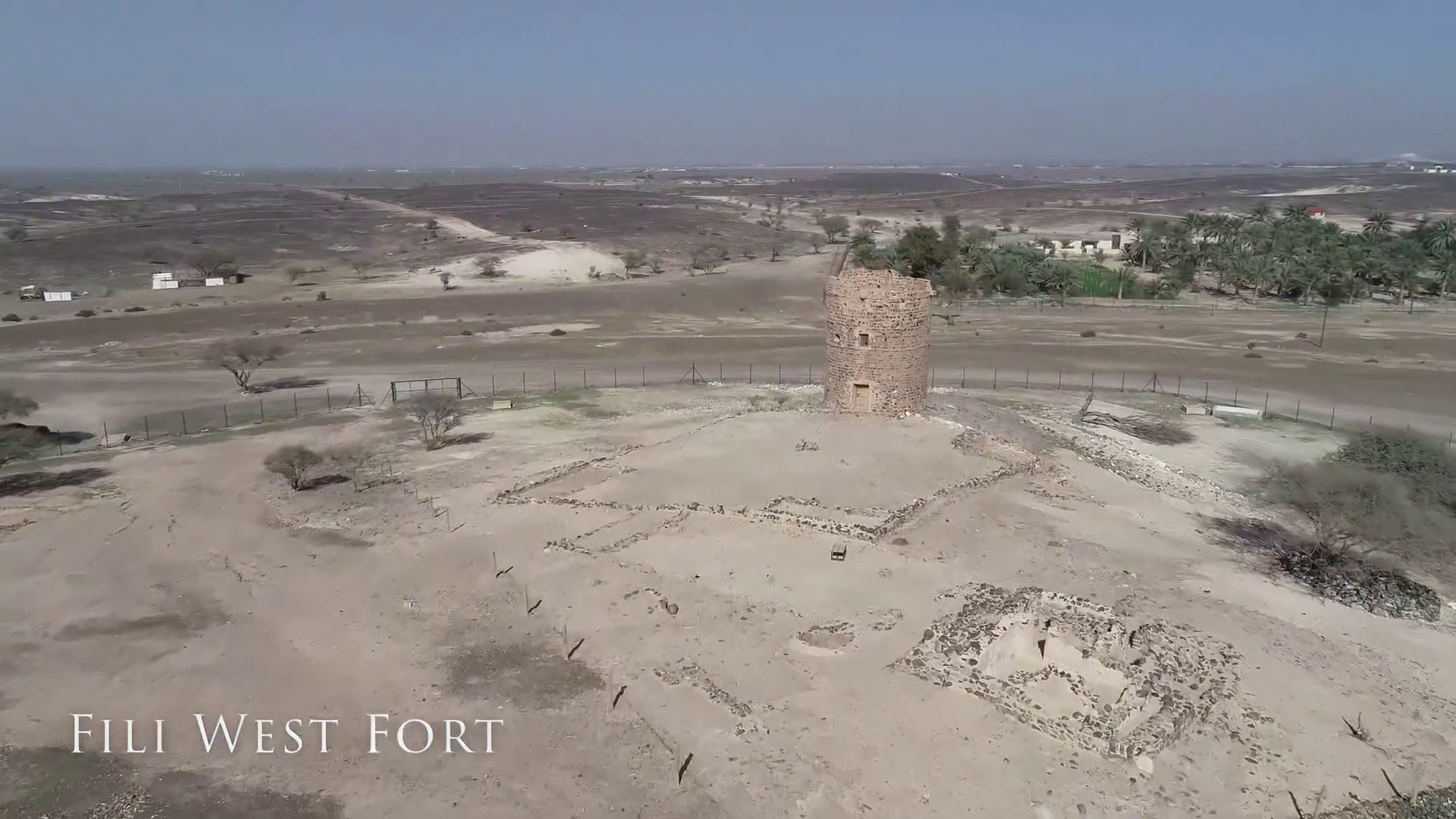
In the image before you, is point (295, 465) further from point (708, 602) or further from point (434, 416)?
point (708, 602)

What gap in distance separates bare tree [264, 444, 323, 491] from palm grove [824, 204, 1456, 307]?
1778 inches

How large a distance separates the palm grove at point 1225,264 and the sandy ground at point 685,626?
34.9 m

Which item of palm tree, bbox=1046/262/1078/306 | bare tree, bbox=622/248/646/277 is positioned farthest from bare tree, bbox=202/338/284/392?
palm tree, bbox=1046/262/1078/306

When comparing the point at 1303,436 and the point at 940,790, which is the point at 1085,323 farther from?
the point at 940,790

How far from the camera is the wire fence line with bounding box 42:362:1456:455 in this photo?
31.5m

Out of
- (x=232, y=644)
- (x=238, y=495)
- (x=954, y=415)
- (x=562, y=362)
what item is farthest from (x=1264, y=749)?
(x=562, y=362)

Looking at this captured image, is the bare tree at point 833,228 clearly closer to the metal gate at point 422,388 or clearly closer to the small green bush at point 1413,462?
the metal gate at point 422,388

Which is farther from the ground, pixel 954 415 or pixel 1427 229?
pixel 1427 229

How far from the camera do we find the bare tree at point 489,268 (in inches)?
2817

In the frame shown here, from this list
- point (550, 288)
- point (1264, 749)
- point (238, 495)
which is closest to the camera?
point (1264, 749)

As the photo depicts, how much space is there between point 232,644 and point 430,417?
50.3 feet

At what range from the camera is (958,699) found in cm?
1415

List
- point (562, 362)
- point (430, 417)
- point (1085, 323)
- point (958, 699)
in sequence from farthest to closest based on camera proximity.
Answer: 1. point (1085, 323)
2. point (562, 362)
3. point (430, 417)
4. point (958, 699)

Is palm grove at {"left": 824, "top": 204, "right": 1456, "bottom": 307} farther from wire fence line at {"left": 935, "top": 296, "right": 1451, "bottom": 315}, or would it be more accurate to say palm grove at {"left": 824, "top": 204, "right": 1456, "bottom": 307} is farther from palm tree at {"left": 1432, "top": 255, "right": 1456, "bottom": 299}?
wire fence line at {"left": 935, "top": 296, "right": 1451, "bottom": 315}
